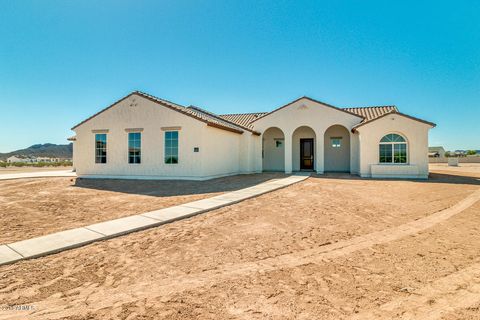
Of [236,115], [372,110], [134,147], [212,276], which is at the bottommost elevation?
[212,276]

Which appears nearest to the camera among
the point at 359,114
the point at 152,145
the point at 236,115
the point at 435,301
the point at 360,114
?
the point at 435,301

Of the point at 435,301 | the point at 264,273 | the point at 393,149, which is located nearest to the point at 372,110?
the point at 393,149

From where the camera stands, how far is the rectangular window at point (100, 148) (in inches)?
631

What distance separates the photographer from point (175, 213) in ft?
21.6

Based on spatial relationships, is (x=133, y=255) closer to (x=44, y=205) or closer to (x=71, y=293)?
(x=71, y=293)

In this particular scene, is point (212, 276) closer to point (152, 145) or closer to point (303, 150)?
point (152, 145)

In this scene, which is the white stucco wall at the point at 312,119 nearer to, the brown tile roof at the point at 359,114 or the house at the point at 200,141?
the house at the point at 200,141

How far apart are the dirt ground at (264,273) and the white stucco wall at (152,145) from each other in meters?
8.48

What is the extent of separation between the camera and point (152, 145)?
14.9 meters

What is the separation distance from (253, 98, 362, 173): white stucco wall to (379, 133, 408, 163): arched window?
2.50 m

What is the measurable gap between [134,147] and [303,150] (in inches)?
496

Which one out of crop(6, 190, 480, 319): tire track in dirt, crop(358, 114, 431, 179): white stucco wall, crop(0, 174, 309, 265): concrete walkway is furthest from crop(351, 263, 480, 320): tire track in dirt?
crop(358, 114, 431, 179): white stucco wall

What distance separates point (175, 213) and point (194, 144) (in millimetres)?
7799

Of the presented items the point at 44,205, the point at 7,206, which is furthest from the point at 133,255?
the point at 7,206
